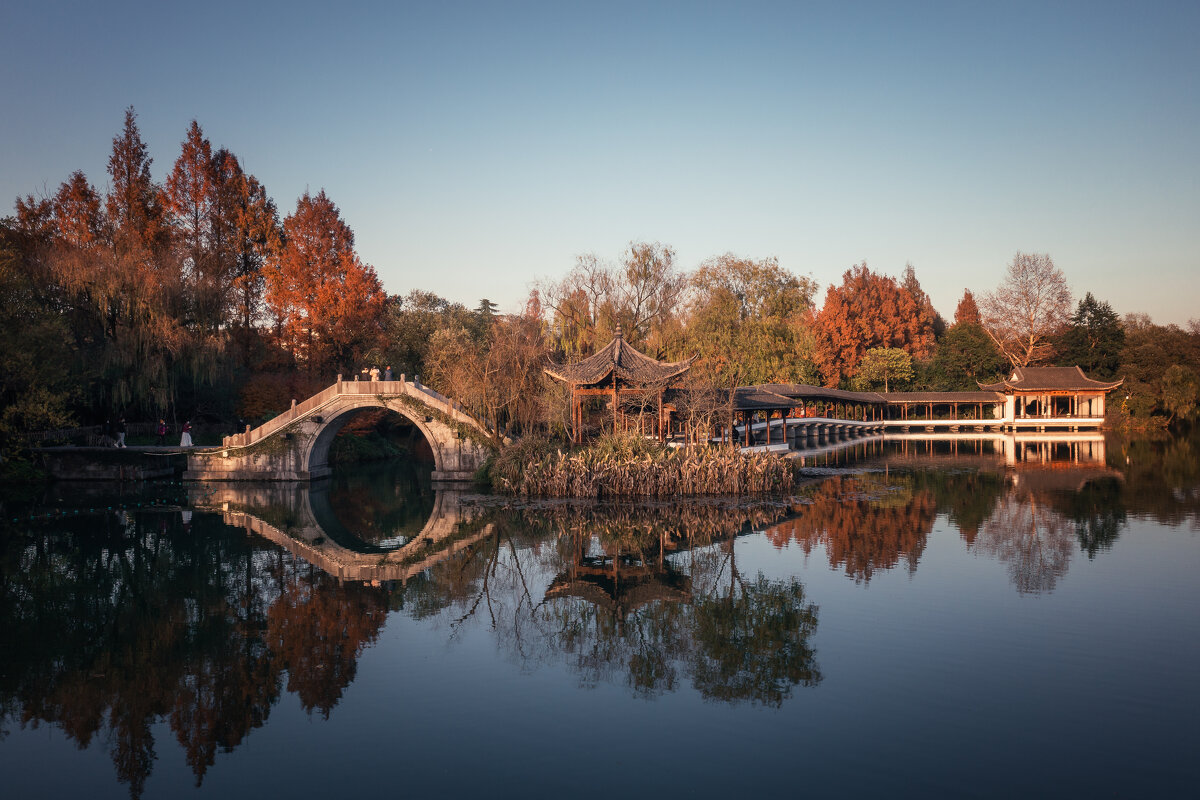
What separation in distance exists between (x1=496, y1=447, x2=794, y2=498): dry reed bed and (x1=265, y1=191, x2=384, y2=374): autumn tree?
1630 centimetres

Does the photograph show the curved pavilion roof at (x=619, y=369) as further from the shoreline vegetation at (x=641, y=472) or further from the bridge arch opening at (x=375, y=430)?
the bridge arch opening at (x=375, y=430)

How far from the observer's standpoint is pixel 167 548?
15.1m

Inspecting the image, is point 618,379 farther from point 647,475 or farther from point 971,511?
point 971,511

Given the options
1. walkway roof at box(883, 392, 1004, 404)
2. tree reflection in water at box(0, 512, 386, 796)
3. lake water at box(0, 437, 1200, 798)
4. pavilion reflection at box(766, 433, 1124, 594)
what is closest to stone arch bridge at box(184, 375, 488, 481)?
lake water at box(0, 437, 1200, 798)

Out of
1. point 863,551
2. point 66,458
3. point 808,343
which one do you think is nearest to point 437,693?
point 863,551

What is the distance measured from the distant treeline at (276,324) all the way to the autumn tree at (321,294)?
0.08 m

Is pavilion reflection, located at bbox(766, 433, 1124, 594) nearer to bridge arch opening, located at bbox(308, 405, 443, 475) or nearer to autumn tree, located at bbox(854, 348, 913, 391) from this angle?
bridge arch opening, located at bbox(308, 405, 443, 475)

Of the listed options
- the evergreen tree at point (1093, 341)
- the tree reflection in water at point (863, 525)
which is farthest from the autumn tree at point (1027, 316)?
the tree reflection in water at point (863, 525)

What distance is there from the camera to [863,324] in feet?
173

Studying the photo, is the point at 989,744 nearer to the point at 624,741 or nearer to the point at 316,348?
the point at 624,741

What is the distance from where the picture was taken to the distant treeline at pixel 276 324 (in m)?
24.2

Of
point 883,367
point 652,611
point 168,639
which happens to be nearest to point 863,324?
point 883,367

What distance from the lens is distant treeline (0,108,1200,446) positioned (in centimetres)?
2425

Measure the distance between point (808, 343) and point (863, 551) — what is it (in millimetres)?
25760
